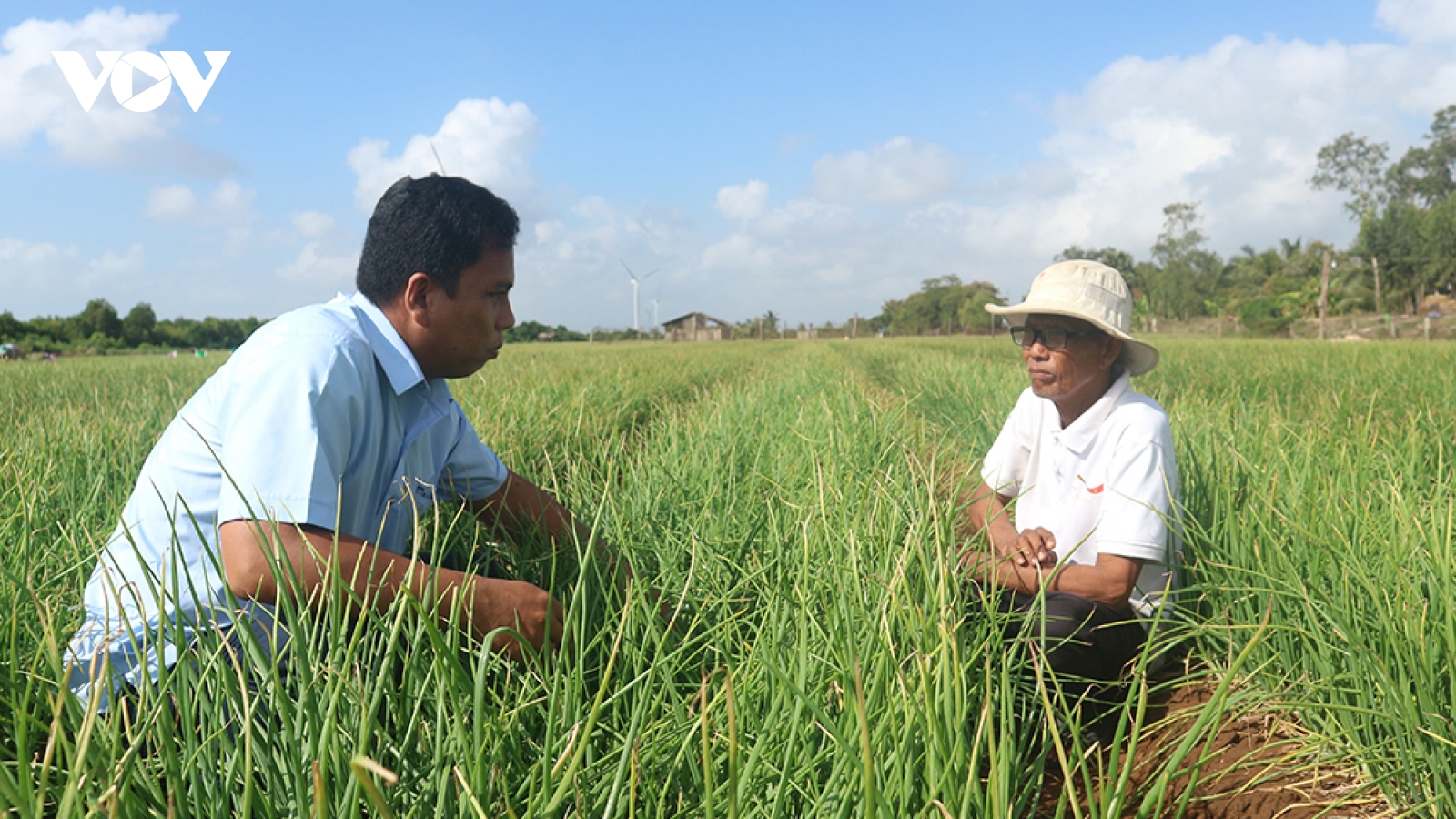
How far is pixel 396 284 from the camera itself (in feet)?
5.26

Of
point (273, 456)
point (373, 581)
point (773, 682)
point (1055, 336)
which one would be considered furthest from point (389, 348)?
point (1055, 336)

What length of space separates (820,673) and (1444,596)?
1.08 m

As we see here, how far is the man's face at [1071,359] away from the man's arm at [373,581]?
1.36 metres

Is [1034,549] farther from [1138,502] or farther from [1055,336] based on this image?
[1055,336]

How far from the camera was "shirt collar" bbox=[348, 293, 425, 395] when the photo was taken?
5.14 ft

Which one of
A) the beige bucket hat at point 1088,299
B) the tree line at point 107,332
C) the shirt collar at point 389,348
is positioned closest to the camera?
the shirt collar at point 389,348

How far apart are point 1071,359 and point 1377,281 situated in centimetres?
4973

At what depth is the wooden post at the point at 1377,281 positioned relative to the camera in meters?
40.1

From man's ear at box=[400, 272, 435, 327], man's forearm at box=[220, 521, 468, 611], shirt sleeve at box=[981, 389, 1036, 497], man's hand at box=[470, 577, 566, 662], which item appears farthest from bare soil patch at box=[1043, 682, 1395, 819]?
man's ear at box=[400, 272, 435, 327]

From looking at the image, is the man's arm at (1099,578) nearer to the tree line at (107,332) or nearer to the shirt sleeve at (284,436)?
the shirt sleeve at (284,436)

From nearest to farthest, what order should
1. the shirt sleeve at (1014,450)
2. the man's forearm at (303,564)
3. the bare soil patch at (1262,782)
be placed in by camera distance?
1. the man's forearm at (303,564)
2. the bare soil patch at (1262,782)
3. the shirt sleeve at (1014,450)

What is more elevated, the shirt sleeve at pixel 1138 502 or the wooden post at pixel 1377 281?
the wooden post at pixel 1377 281

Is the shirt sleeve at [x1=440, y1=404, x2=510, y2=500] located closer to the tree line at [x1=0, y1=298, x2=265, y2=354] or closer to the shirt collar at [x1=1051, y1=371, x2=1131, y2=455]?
the shirt collar at [x1=1051, y1=371, x2=1131, y2=455]

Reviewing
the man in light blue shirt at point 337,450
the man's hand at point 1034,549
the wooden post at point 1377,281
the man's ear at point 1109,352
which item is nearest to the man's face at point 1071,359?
the man's ear at point 1109,352
